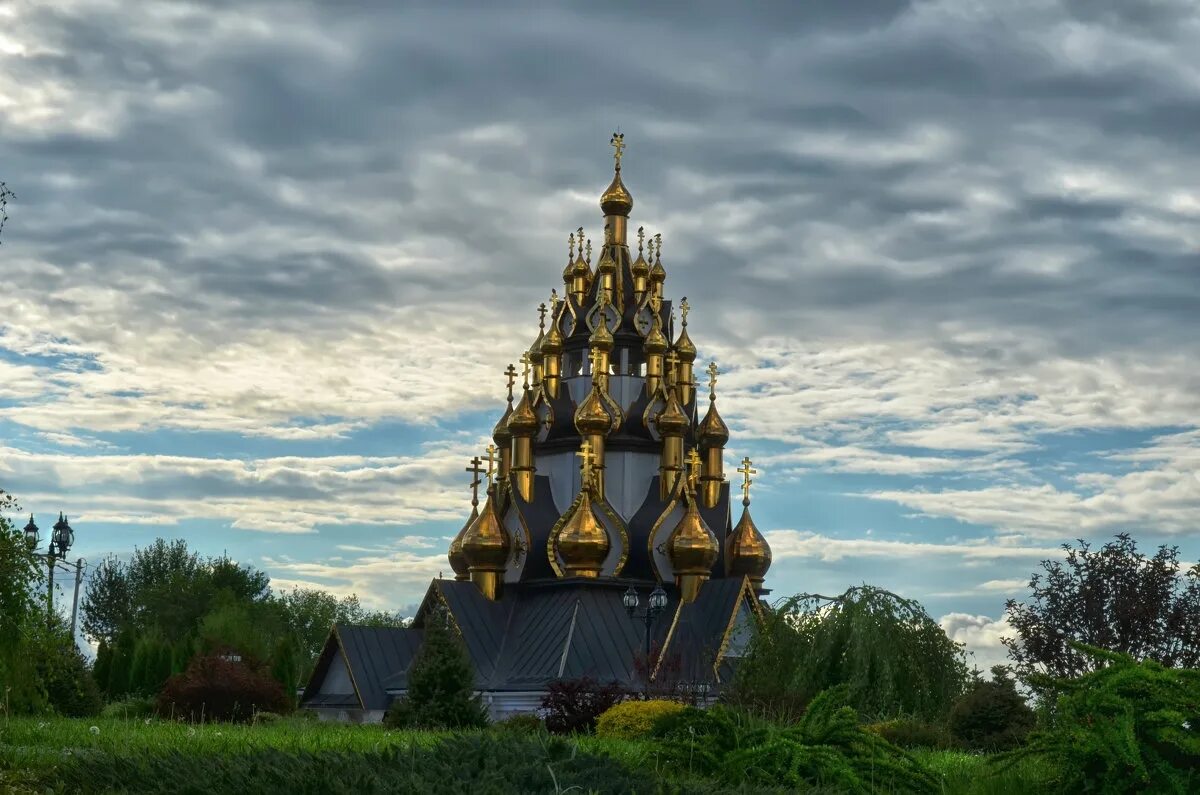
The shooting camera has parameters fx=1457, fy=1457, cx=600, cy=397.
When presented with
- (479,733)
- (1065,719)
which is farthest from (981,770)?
(479,733)

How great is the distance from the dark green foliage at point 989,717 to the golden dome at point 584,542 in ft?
66.8

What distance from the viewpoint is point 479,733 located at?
12164mm

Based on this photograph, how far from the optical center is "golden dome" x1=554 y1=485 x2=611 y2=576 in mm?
44062

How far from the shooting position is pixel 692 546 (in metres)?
44.3

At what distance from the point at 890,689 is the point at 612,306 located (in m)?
28.7

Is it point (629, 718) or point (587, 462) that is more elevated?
point (587, 462)

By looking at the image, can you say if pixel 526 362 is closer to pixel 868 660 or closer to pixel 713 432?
pixel 713 432

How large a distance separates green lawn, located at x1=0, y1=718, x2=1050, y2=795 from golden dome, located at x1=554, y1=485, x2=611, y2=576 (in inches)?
1084

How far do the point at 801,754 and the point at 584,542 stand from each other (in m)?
32.2

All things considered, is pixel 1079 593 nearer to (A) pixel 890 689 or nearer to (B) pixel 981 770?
(A) pixel 890 689

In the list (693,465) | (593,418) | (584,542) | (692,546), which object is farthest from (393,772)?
(693,465)

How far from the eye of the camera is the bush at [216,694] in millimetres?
30781

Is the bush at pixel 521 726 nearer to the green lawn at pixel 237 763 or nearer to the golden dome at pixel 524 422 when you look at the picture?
the green lawn at pixel 237 763

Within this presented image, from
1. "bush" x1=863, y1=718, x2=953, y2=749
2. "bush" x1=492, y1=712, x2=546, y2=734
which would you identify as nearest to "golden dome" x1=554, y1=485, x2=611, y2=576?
"bush" x1=492, y1=712, x2=546, y2=734
